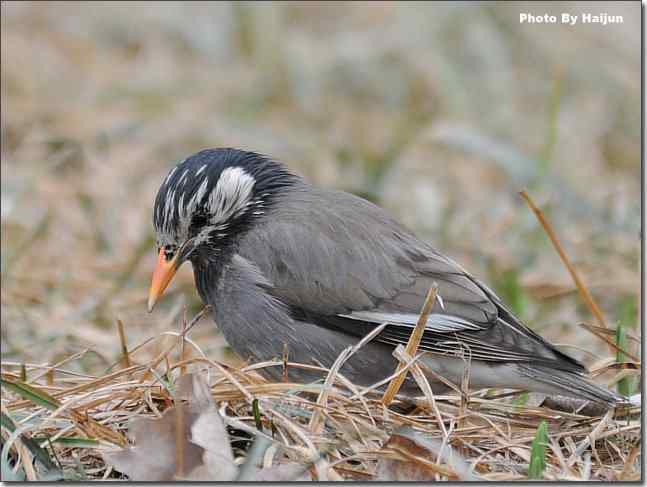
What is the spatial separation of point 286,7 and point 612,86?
10.1 feet

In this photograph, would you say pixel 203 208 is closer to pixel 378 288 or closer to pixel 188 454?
pixel 378 288

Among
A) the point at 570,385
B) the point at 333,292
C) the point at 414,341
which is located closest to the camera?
the point at 414,341

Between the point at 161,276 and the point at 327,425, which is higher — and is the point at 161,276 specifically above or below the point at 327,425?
above

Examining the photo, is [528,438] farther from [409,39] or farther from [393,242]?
[409,39]

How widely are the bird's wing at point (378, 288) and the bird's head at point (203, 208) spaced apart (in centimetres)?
13

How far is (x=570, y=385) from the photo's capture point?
13.0 ft

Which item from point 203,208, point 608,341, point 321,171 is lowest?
point 608,341

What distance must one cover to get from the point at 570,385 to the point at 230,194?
157 cm

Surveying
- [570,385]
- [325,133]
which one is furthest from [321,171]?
[570,385]

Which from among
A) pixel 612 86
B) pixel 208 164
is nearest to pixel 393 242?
pixel 208 164

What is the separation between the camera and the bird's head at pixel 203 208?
418 cm

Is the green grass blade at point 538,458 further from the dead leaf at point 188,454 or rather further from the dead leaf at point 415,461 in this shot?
the dead leaf at point 188,454

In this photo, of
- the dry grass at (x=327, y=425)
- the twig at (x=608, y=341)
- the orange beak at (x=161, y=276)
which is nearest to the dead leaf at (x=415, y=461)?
the dry grass at (x=327, y=425)

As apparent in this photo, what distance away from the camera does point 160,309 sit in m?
5.85
